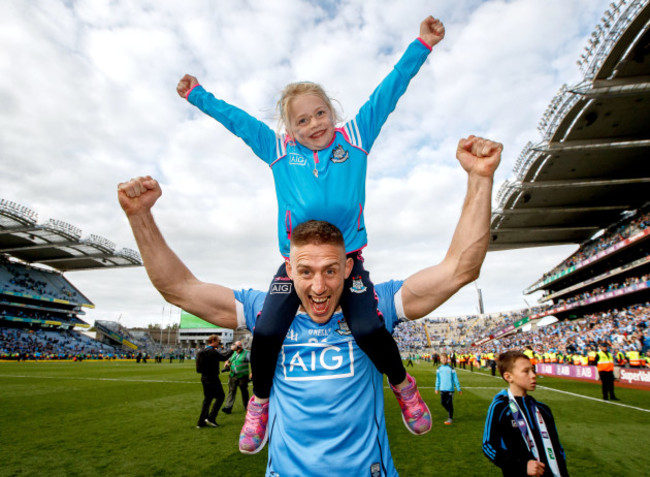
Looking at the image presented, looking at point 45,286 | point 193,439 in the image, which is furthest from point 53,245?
point 193,439

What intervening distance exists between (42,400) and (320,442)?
1473cm

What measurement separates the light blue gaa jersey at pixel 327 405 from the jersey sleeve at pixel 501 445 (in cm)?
218

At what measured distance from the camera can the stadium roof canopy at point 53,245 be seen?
3750 cm

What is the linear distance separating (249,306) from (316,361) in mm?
487

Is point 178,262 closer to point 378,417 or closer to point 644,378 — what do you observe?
point 378,417

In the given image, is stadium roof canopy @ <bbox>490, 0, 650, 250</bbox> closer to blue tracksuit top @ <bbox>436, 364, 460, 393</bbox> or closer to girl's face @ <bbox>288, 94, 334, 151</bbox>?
blue tracksuit top @ <bbox>436, 364, 460, 393</bbox>

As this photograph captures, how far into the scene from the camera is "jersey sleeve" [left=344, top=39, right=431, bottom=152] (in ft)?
8.72

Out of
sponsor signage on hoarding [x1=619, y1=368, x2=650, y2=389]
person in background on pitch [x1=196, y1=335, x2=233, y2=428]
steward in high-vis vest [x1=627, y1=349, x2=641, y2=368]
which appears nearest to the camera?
person in background on pitch [x1=196, y1=335, x2=233, y2=428]

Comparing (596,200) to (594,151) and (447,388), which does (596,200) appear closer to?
(594,151)

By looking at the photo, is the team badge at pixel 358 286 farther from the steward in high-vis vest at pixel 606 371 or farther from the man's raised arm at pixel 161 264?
the steward in high-vis vest at pixel 606 371

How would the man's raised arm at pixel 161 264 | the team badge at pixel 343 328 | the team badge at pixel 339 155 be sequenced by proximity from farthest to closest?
A: the team badge at pixel 339 155 → the team badge at pixel 343 328 → the man's raised arm at pixel 161 264

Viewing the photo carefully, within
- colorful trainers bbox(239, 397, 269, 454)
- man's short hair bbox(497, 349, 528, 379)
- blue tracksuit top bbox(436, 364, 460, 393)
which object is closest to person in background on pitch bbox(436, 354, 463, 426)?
blue tracksuit top bbox(436, 364, 460, 393)

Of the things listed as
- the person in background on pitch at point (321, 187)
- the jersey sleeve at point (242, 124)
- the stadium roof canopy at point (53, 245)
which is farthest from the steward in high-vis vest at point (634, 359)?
the stadium roof canopy at point (53, 245)

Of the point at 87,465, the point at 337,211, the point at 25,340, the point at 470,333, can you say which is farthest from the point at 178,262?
the point at 470,333
